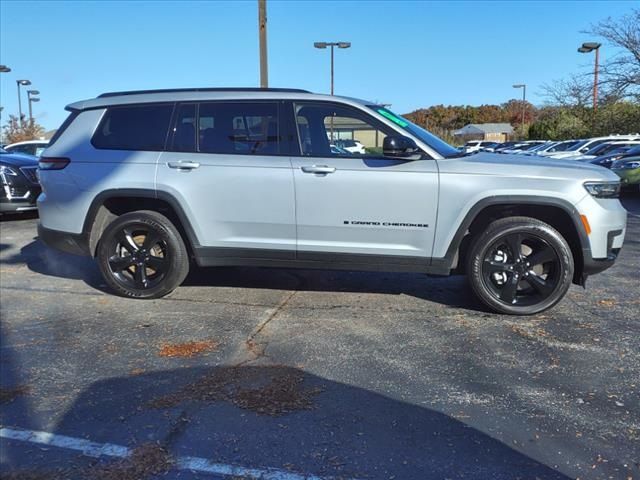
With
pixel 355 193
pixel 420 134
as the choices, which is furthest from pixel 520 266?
pixel 355 193

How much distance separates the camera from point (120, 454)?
8.96ft

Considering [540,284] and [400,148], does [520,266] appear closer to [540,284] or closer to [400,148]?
[540,284]

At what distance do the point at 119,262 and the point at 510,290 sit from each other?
3.65 m

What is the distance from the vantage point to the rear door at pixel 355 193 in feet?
15.3

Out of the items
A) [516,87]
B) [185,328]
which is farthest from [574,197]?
[516,87]

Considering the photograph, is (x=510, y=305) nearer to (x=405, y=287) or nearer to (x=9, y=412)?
(x=405, y=287)

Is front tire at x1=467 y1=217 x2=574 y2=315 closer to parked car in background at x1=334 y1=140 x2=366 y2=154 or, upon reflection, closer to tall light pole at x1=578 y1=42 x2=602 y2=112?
parked car in background at x1=334 y1=140 x2=366 y2=154

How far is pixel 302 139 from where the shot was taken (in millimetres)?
4898

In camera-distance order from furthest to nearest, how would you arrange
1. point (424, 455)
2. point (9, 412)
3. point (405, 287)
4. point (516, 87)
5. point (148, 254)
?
point (516, 87) < point (405, 287) < point (148, 254) < point (9, 412) < point (424, 455)

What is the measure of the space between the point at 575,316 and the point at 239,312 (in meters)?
2.99

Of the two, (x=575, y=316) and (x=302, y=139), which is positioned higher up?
(x=302, y=139)

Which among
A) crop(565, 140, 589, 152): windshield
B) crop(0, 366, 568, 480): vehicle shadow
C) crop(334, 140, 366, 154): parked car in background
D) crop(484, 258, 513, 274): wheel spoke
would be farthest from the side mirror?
crop(565, 140, 589, 152): windshield

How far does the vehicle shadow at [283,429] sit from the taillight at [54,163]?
2.55 m

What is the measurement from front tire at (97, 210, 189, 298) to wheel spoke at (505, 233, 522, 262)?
2.95m
